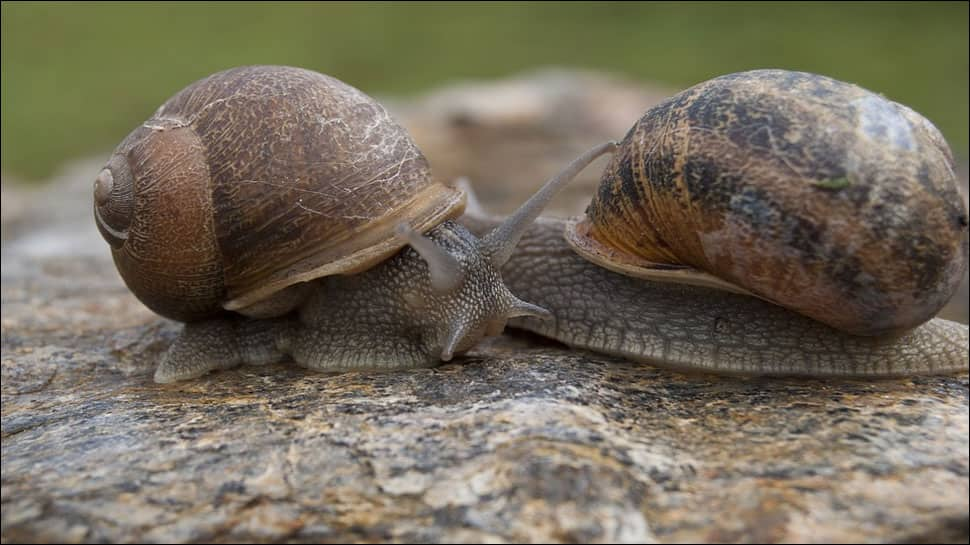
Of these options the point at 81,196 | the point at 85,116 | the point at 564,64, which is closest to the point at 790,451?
the point at 81,196

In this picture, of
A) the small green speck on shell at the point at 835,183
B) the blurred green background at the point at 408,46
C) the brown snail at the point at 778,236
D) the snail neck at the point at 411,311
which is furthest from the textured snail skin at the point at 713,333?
the blurred green background at the point at 408,46

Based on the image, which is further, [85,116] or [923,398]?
[85,116]

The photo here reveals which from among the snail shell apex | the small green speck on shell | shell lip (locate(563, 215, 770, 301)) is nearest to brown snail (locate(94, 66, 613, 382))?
the snail shell apex

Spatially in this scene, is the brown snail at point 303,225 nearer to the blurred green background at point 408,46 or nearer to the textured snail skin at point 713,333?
the textured snail skin at point 713,333

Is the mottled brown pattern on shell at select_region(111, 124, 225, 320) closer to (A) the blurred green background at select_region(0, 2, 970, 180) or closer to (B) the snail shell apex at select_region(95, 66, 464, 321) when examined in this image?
(B) the snail shell apex at select_region(95, 66, 464, 321)

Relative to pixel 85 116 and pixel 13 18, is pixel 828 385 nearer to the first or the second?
pixel 85 116

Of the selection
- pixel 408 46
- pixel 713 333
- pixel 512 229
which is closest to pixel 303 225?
pixel 512 229

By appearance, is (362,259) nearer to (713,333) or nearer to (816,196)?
(713,333)
